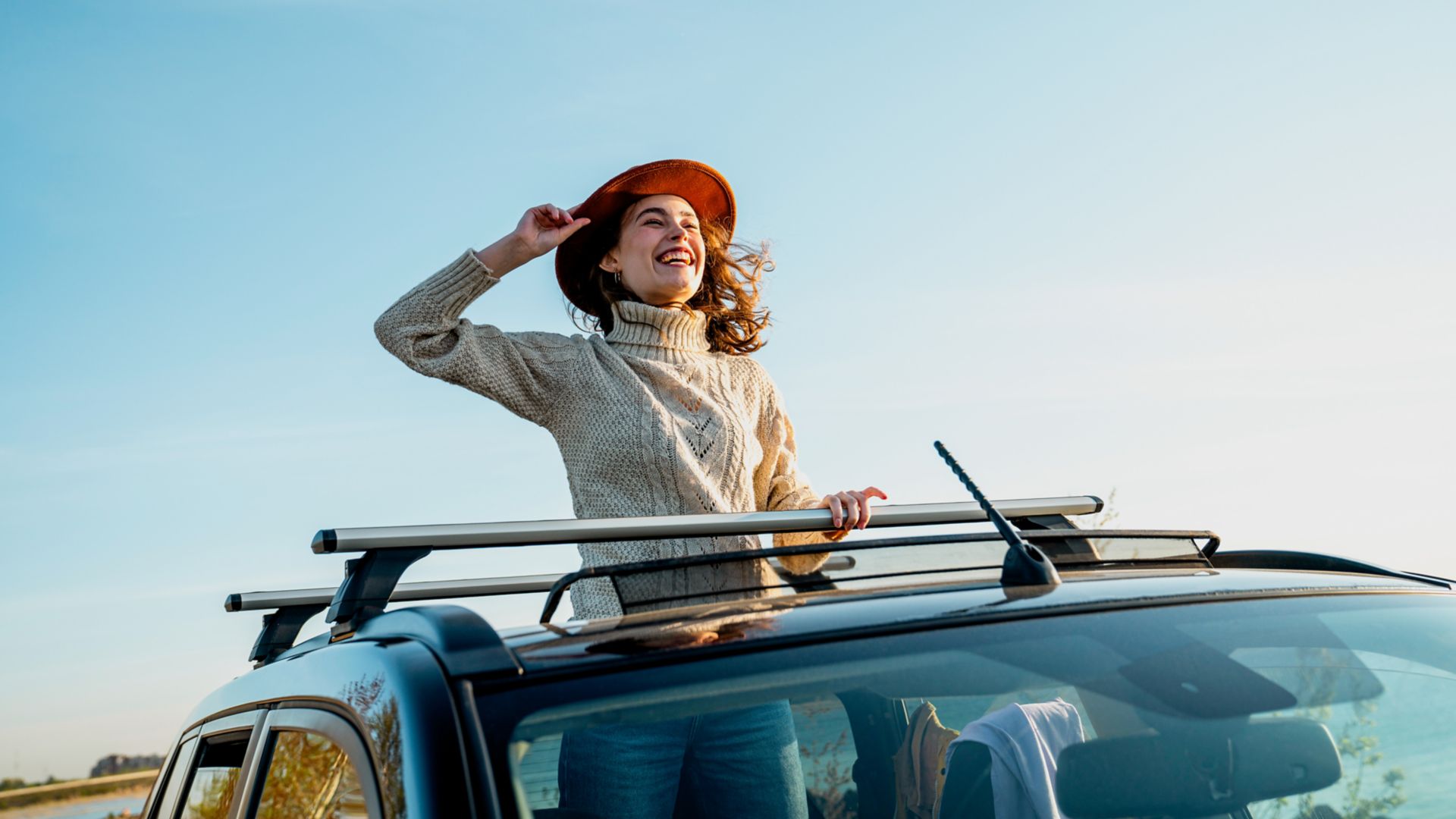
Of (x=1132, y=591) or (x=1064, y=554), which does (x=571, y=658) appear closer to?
(x=1132, y=591)

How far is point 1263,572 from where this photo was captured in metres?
1.91

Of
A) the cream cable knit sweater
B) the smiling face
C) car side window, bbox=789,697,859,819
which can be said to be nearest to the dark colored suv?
car side window, bbox=789,697,859,819

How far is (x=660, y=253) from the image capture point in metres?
3.45

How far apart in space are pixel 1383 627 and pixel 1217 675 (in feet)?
1.13

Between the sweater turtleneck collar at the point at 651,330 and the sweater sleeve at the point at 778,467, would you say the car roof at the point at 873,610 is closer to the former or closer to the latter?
the sweater sleeve at the point at 778,467

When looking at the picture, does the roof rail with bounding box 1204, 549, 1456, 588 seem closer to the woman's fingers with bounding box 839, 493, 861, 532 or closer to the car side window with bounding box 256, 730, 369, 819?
the woman's fingers with bounding box 839, 493, 861, 532

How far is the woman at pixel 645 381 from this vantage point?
2.48 meters

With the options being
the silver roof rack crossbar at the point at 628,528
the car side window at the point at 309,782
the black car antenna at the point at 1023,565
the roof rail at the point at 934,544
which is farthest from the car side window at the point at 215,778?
the black car antenna at the point at 1023,565

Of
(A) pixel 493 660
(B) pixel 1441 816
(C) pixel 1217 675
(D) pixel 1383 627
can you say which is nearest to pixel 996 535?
(C) pixel 1217 675

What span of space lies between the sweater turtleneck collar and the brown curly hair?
162 mm

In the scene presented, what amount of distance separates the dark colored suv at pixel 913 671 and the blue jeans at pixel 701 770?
0.09 ft

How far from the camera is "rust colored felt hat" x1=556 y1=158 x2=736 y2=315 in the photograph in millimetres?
3461

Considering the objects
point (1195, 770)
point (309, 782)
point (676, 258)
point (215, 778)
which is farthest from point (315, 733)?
point (676, 258)

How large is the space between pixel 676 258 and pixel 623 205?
0.23 metres
